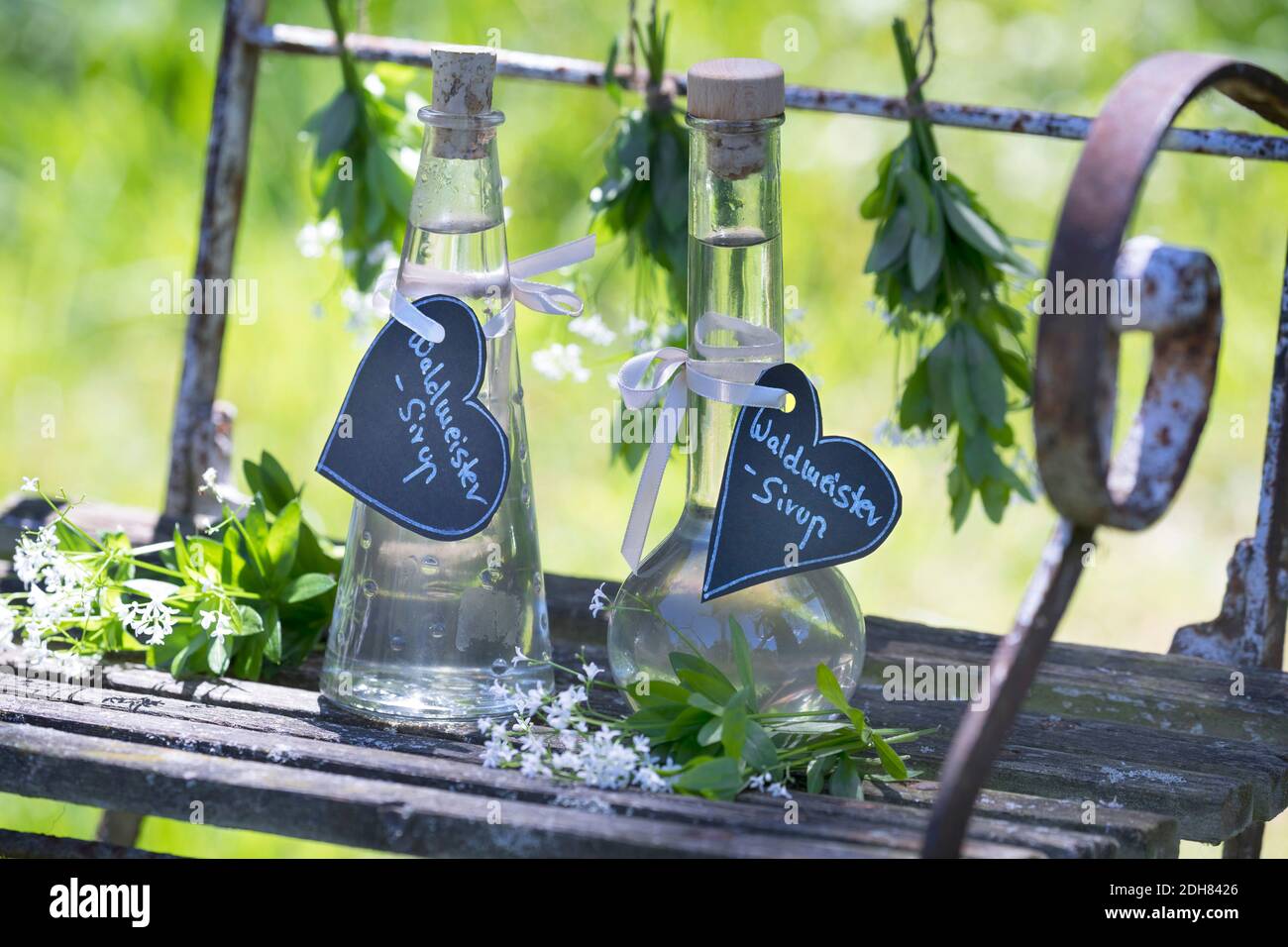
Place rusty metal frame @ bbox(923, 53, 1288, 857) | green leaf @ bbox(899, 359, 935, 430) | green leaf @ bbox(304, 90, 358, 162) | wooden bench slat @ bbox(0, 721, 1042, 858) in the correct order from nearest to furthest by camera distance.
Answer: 1. rusty metal frame @ bbox(923, 53, 1288, 857)
2. wooden bench slat @ bbox(0, 721, 1042, 858)
3. green leaf @ bbox(899, 359, 935, 430)
4. green leaf @ bbox(304, 90, 358, 162)

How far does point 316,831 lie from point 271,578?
28cm

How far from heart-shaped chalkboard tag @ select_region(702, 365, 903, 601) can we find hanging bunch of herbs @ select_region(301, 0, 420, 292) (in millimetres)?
536

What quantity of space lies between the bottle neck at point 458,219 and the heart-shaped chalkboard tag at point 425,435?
0.09 feet

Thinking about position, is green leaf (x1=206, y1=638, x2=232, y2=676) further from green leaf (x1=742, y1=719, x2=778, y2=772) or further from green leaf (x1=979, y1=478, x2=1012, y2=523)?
green leaf (x1=979, y1=478, x2=1012, y2=523)

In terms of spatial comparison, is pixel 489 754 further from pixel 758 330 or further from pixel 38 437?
pixel 38 437

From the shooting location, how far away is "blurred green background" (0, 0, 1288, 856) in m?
2.25

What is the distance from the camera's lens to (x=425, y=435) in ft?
2.74

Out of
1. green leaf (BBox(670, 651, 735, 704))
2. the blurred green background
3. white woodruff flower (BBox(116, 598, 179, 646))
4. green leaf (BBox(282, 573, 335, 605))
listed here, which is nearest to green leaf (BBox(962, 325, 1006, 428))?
green leaf (BBox(670, 651, 735, 704))

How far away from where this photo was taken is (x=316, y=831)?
0.70 metres

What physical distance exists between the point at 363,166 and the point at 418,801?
709 millimetres

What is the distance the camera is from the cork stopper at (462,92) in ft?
2.64

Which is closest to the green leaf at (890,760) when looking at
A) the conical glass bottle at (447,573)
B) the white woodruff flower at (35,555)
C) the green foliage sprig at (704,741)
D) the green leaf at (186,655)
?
the green foliage sprig at (704,741)

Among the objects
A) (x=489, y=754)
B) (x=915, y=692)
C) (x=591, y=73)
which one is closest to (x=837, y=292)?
(x=591, y=73)

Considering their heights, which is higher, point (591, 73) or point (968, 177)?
point (968, 177)
